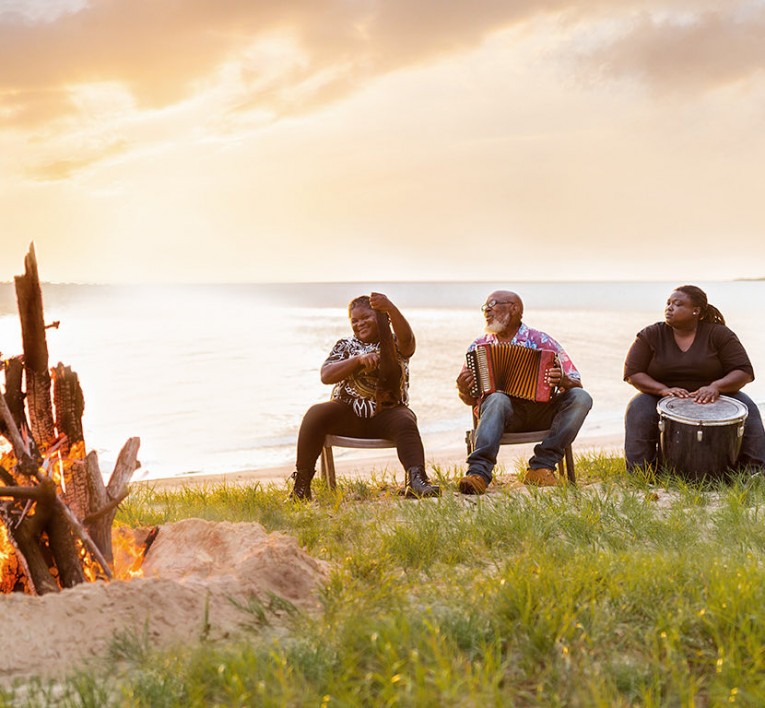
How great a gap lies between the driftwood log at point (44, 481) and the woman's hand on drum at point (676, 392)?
15.3 feet

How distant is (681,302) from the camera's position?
7352mm

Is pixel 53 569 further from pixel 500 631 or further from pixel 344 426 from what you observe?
pixel 344 426

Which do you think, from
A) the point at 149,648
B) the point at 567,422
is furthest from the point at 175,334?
the point at 149,648

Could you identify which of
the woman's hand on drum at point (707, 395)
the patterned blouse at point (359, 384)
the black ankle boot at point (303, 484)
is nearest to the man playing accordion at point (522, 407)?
the patterned blouse at point (359, 384)

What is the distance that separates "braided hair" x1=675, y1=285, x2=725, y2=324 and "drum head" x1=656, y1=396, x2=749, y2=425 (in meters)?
0.78

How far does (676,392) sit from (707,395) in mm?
259

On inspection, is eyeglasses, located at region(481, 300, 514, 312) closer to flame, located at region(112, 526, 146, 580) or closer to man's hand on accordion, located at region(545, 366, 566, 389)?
man's hand on accordion, located at region(545, 366, 566, 389)

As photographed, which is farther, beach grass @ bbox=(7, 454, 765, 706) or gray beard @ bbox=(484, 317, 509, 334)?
gray beard @ bbox=(484, 317, 509, 334)

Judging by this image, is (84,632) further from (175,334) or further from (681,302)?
(175,334)

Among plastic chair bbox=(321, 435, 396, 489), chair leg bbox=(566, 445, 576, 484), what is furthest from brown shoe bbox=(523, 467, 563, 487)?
plastic chair bbox=(321, 435, 396, 489)

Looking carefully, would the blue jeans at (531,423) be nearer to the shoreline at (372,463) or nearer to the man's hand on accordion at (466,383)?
the man's hand on accordion at (466,383)

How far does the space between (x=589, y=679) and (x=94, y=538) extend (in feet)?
9.17

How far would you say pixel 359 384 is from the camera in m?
7.24

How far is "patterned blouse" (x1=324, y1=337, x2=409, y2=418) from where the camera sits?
7164 millimetres
